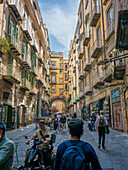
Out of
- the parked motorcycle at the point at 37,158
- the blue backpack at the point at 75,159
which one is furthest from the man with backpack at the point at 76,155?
the parked motorcycle at the point at 37,158

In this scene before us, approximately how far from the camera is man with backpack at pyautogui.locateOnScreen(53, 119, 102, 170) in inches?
69.1

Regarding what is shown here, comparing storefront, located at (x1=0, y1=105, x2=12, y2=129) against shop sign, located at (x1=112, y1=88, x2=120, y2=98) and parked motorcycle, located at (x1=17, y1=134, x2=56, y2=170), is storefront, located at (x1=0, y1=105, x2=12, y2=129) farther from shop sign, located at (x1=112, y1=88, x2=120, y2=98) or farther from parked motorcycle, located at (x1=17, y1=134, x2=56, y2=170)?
parked motorcycle, located at (x1=17, y1=134, x2=56, y2=170)

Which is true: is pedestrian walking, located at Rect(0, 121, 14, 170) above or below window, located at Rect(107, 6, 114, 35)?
below

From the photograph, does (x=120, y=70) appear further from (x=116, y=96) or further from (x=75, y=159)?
(x=75, y=159)

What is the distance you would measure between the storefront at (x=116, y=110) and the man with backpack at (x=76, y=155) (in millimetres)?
11383

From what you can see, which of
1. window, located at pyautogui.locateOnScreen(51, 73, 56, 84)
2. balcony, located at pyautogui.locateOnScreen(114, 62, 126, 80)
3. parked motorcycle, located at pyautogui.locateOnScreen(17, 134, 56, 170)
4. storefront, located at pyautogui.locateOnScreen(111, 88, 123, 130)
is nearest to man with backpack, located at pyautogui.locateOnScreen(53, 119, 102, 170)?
parked motorcycle, located at pyautogui.locateOnScreen(17, 134, 56, 170)

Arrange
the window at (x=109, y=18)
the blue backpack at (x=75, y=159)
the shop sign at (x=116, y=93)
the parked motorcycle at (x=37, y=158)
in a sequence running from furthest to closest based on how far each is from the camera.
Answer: the window at (x=109, y=18), the shop sign at (x=116, y=93), the parked motorcycle at (x=37, y=158), the blue backpack at (x=75, y=159)

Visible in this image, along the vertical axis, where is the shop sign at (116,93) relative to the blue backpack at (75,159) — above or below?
above

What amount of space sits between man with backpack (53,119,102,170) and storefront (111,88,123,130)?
11383mm

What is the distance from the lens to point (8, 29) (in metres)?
14.6

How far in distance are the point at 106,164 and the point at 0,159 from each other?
377 cm

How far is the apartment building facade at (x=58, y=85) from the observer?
58244 millimetres

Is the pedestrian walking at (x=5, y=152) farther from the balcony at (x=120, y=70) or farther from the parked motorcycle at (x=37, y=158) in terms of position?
the balcony at (x=120, y=70)

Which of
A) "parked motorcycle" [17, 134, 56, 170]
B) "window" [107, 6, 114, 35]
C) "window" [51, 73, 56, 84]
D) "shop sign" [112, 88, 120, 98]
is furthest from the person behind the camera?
"window" [51, 73, 56, 84]
